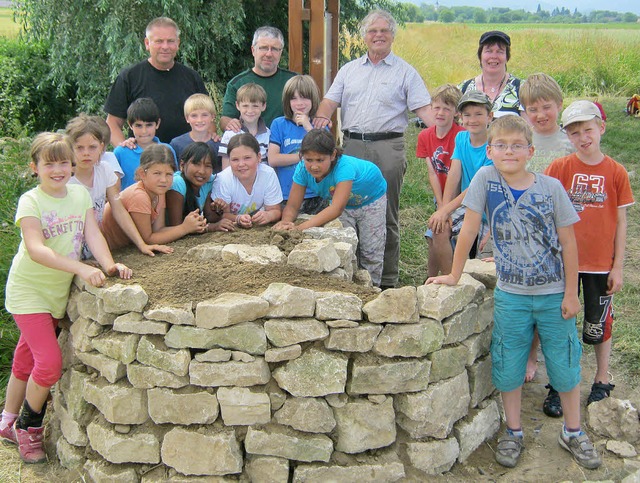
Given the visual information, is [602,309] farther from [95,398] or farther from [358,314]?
[95,398]

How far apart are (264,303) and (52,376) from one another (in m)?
1.23

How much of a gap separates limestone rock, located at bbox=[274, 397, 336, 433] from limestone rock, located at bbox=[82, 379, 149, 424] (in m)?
0.68

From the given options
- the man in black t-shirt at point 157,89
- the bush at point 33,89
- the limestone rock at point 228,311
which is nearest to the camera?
the limestone rock at point 228,311

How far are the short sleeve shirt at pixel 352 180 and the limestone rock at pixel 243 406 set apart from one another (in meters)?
1.53

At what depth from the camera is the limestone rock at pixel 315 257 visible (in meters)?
3.72

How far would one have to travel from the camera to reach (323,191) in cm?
442

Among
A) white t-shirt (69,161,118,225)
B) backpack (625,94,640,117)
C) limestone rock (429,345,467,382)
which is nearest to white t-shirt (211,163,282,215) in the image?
white t-shirt (69,161,118,225)

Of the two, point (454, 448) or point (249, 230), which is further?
point (249, 230)

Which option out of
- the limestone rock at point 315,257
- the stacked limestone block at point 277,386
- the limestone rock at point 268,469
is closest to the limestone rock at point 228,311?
the stacked limestone block at point 277,386

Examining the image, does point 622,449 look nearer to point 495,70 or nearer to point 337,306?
Result: point 337,306

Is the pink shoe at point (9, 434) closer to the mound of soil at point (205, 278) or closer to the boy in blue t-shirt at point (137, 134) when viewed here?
the mound of soil at point (205, 278)

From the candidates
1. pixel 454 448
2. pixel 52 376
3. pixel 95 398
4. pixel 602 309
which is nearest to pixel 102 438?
pixel 95 398

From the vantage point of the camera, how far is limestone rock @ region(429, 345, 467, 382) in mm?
3467

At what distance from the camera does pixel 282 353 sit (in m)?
3.31
